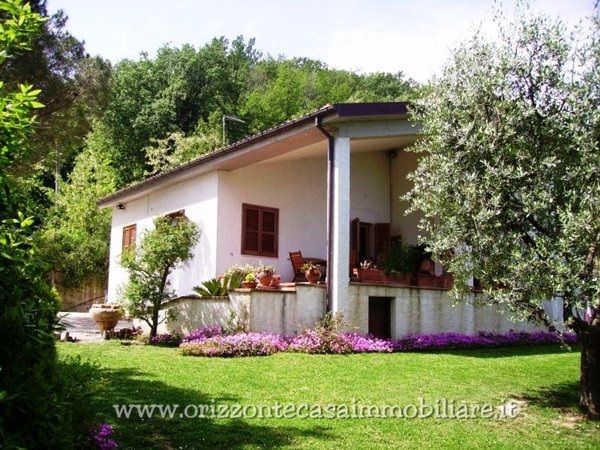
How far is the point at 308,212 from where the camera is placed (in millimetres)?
16344

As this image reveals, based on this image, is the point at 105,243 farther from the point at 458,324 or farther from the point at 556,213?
the point at 556,213

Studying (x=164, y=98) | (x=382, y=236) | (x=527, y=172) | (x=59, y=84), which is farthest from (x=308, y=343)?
(x=164, y=98)

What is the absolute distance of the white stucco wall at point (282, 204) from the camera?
48.0 ft

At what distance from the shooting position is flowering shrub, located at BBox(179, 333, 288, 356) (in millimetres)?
10586

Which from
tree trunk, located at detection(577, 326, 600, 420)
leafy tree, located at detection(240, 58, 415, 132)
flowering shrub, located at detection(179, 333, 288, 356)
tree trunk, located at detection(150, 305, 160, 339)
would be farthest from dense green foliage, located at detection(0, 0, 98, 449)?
leafy tree, located at detection(240, 58, 415, 132)

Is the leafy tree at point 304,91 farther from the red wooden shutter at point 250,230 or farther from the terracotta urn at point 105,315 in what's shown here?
the terracotta urn at point 105,315

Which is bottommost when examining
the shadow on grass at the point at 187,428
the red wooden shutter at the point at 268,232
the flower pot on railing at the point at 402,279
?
the shadow on grass at the point at 187,428

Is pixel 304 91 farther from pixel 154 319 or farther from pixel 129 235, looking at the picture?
pixel 154 319

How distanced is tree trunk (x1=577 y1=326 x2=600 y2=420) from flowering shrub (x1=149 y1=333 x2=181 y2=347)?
8.77 metres

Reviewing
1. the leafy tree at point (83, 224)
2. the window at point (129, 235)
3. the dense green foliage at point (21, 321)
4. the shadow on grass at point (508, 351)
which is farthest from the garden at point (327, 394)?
the leafy tree at point (83, 224)

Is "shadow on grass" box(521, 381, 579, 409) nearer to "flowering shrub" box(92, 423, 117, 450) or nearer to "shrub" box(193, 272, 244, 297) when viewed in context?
"flowering shrub" box(92, 423, 117, 450)

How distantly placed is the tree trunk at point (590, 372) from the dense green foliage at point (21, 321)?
625cm

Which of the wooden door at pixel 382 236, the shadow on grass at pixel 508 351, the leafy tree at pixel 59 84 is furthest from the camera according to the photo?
the wooden door at pixel 382 236

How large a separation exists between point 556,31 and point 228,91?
3480 centimetres
